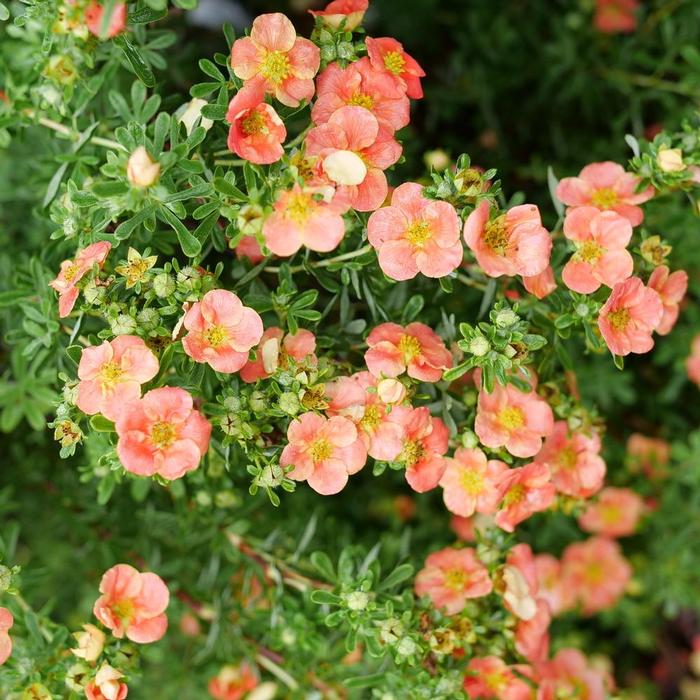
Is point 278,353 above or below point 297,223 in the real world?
below

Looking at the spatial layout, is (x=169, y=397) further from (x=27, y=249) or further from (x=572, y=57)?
(x=572, y=57)

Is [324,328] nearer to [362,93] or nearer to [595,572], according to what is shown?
[362,93]

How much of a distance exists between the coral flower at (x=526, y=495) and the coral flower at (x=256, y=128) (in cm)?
74

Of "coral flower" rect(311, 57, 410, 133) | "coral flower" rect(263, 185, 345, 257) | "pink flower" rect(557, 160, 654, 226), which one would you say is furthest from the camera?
"pink flower" rect(557, 160, 654, 226)

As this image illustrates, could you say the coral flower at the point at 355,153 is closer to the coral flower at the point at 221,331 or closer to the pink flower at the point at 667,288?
the coral flower at the point at 221,331

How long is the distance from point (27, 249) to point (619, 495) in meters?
1.84

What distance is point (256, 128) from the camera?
1.33 meters

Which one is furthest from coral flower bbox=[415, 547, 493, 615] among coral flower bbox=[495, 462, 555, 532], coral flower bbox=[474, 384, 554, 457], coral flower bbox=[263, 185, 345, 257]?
coral flower bbox=[263, 185, 345, 257]

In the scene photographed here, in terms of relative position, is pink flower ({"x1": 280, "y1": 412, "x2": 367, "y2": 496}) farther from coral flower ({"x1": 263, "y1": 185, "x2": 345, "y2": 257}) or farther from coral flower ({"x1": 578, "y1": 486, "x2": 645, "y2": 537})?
coral flower ({"x1": 578, "y1": 486, "x2": 645, "y2": 537})

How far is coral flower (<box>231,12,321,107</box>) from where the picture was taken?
1338 millimetres

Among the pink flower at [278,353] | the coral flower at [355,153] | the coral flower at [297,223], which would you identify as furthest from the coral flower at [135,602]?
the coral flower at [355,153]

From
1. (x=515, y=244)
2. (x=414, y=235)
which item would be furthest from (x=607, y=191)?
(x=414, y=235)

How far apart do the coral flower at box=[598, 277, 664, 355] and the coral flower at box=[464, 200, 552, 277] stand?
147mm

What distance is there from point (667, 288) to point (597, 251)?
0.23 meters
